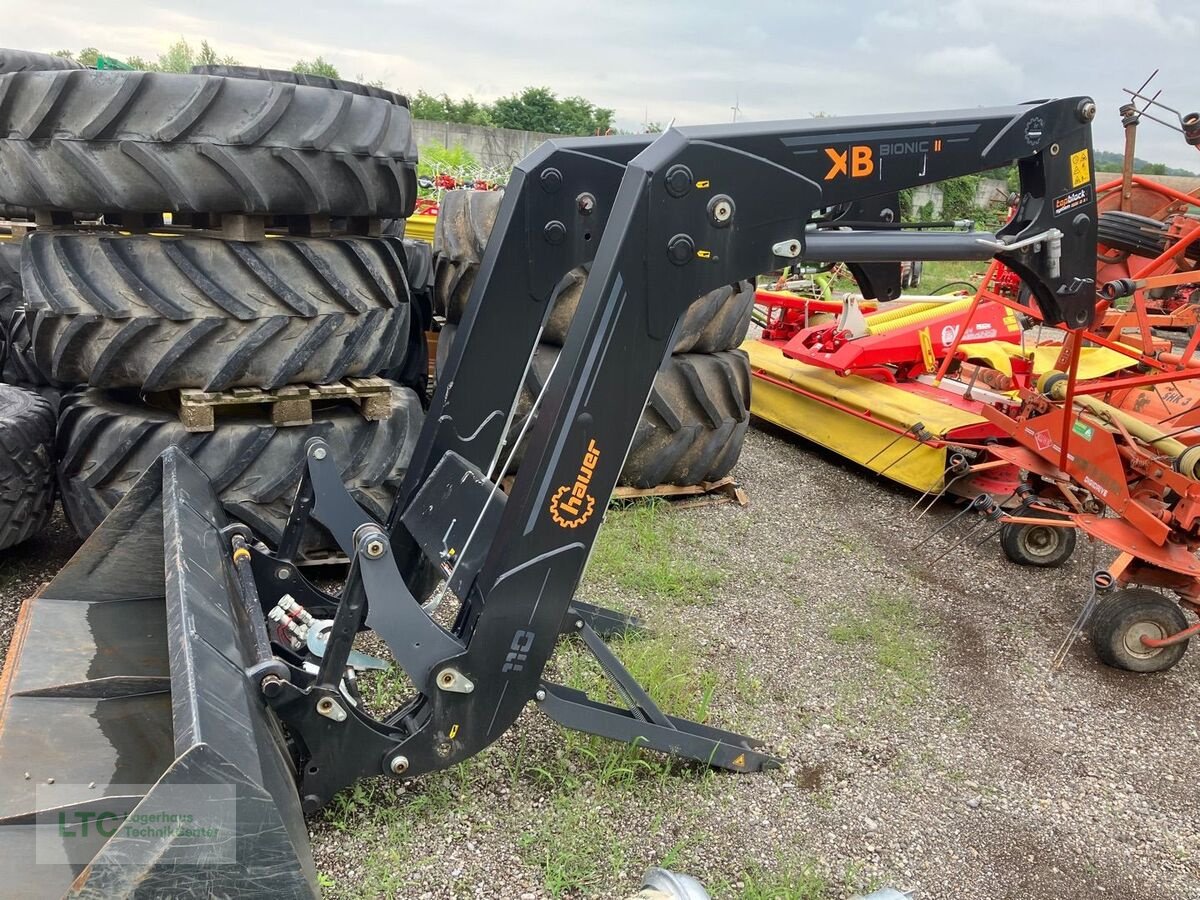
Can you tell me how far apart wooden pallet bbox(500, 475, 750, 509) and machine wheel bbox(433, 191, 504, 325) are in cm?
100

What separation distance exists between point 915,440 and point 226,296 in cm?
387

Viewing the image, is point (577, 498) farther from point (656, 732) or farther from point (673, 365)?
point (673, 365)

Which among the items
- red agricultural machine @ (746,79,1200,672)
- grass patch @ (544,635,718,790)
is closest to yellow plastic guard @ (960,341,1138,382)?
red agricultural machine @ (746,79,1200,672)

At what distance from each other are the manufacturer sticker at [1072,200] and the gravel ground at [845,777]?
1.76 meters

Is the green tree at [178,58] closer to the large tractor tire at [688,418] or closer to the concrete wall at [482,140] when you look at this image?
the concrete wall at [482,140]

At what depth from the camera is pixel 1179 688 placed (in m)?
3.57

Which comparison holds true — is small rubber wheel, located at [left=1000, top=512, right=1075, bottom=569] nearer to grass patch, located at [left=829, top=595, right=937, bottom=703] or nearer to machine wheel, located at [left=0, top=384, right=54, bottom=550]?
grass patch, located at [left=829, top=595, right=937, bottom=703]

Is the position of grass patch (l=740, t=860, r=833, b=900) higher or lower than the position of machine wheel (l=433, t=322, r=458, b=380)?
lower

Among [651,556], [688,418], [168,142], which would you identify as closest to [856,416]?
[688,418]

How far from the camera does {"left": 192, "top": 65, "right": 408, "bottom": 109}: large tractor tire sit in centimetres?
372

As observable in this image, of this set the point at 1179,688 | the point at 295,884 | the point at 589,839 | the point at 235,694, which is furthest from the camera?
the point at 1179,688

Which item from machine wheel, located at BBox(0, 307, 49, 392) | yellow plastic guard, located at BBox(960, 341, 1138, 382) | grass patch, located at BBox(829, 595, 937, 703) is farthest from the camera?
yellow plastic guard, located at BBox(960, 341, 1138, 382)

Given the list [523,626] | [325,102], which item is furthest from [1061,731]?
[325,102]

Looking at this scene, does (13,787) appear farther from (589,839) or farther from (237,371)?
(237,371)
